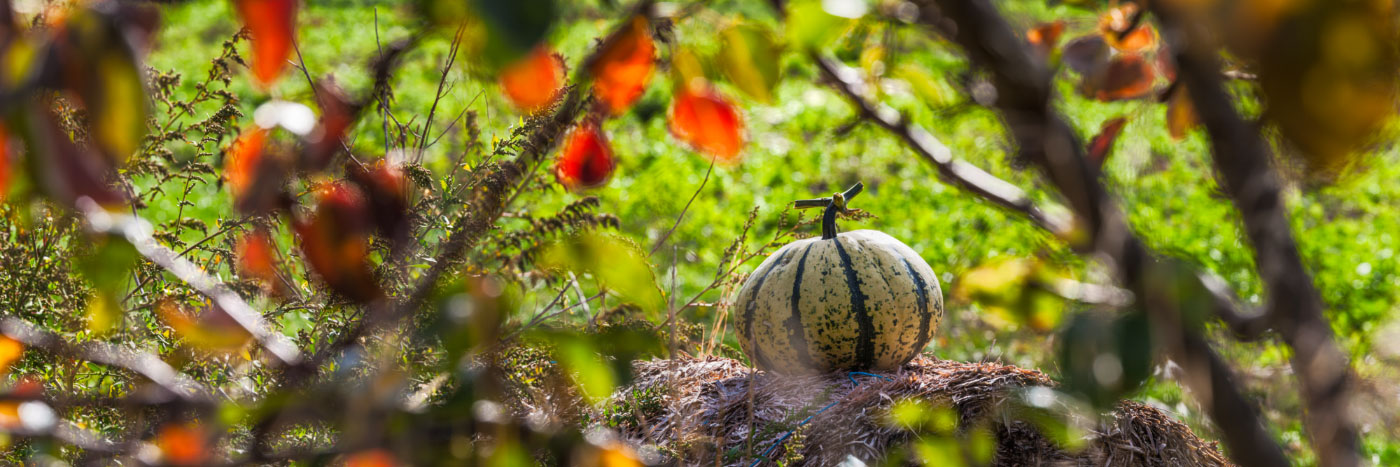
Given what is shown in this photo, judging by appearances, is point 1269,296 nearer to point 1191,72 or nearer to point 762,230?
point 1191,72

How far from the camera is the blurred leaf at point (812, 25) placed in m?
0.64

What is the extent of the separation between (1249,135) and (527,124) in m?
1.12

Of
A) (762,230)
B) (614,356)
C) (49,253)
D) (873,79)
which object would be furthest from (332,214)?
(762,230)

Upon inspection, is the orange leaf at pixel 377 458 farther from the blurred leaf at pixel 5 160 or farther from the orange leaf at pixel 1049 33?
the orange leaf at pixel 1049 33

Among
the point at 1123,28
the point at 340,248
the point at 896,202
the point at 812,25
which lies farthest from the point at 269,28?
the point at 896,202

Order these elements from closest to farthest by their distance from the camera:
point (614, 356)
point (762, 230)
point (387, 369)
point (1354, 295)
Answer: point (387, 369), point (614, 356), point (1354, 295), point (762, 230)

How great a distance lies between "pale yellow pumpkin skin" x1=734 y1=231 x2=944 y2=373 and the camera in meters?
2.63

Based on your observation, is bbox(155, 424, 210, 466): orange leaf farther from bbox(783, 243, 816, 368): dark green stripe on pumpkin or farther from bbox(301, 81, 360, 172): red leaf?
bbox(783, 243, 816, 368): dark green stripe on pumpkin

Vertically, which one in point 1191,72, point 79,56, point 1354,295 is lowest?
point 1354,295

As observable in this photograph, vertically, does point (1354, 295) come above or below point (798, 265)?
below

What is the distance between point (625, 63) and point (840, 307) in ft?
6.58

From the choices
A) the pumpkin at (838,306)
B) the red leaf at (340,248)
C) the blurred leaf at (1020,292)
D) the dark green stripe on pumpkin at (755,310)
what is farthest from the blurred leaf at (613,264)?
the dark green stripe on pumpkin at (755,310)

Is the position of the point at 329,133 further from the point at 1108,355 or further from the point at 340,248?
the point at 1108,355

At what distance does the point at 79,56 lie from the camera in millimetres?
512
